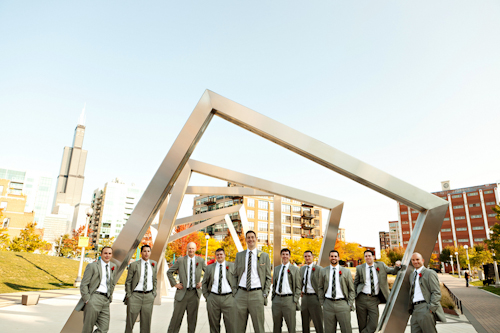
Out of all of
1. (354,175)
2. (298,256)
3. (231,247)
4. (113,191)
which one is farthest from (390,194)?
(113,191)

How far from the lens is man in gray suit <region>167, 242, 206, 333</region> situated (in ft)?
22.6

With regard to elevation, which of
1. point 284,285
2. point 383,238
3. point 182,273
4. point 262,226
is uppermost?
point 383,238

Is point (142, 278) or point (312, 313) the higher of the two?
point (142, 278)

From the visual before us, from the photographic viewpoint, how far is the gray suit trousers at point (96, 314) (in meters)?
5.78

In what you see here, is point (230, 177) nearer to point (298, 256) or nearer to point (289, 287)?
point (289, 287)

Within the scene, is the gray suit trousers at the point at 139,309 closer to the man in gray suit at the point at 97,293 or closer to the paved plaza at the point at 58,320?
the man in gray suit at the point at 97,293

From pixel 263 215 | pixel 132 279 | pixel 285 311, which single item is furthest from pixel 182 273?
pixel 263 215

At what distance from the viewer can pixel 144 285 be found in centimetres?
656

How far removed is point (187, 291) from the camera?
704 centimetres

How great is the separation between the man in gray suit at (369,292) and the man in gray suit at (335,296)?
2.98 feet

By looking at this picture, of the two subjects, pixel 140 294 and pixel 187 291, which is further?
pixel 187 291

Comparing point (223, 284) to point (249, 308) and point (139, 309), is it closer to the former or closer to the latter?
point (249, 308)

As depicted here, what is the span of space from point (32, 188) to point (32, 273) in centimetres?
13062

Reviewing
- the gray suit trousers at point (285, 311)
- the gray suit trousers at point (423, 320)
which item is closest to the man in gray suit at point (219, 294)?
the gray suit trousers at point (285, 311)
